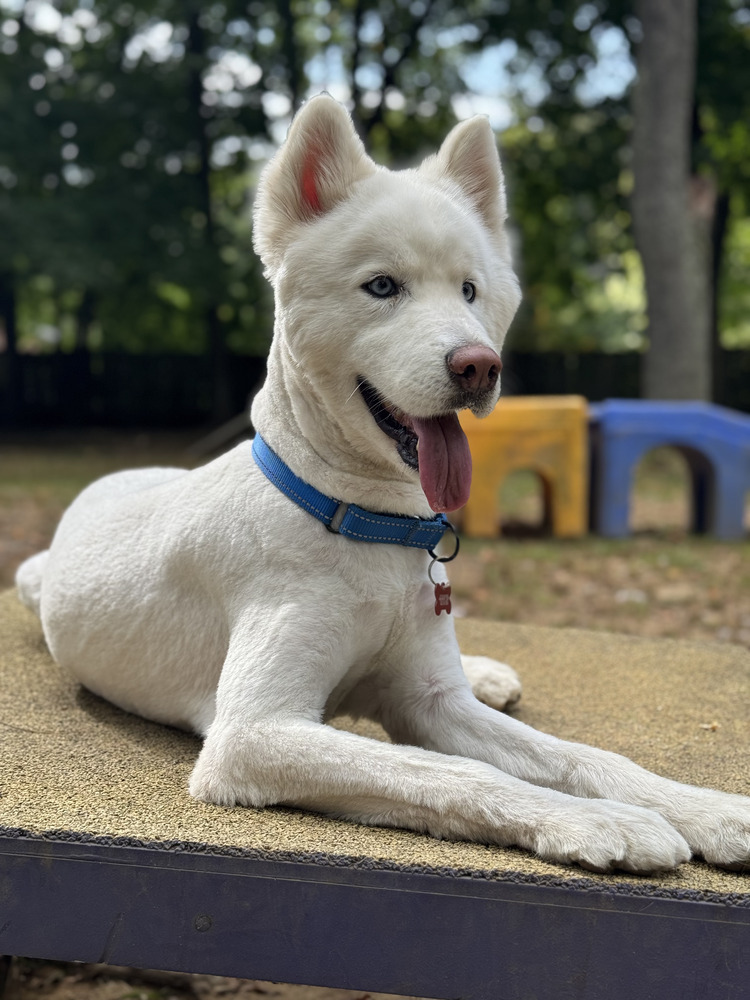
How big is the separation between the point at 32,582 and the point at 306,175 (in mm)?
2055

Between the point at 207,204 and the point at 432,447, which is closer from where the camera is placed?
the point at 432,447

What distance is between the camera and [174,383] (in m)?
21.4

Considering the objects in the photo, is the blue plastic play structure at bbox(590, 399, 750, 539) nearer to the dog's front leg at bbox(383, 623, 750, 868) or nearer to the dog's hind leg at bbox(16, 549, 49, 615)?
the dog's hind leg at bbox(16, 549, 49, 615)

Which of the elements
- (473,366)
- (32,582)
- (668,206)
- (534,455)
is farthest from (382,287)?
(668,206)

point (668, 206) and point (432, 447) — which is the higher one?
point (668, 206)

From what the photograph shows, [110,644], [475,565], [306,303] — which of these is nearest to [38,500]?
[475,565]

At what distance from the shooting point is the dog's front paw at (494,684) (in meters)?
3.46

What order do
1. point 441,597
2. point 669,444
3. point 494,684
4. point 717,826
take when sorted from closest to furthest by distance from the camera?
point 717,826
point 441,597
point 494,684
point 669,444

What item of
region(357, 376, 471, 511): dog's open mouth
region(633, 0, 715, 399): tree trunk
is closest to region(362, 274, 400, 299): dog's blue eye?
region(357, 376, 471, 511): dog's open mouth

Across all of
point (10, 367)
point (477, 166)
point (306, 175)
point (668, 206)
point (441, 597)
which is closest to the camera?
point (306, 175)

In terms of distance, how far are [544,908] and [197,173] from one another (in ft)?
58.9

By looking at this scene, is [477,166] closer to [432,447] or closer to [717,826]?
[432,447]

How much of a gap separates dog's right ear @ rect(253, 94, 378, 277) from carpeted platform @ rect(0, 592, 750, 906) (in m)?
1.35

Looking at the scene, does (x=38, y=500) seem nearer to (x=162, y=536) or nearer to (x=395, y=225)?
(x=162, y=536)
